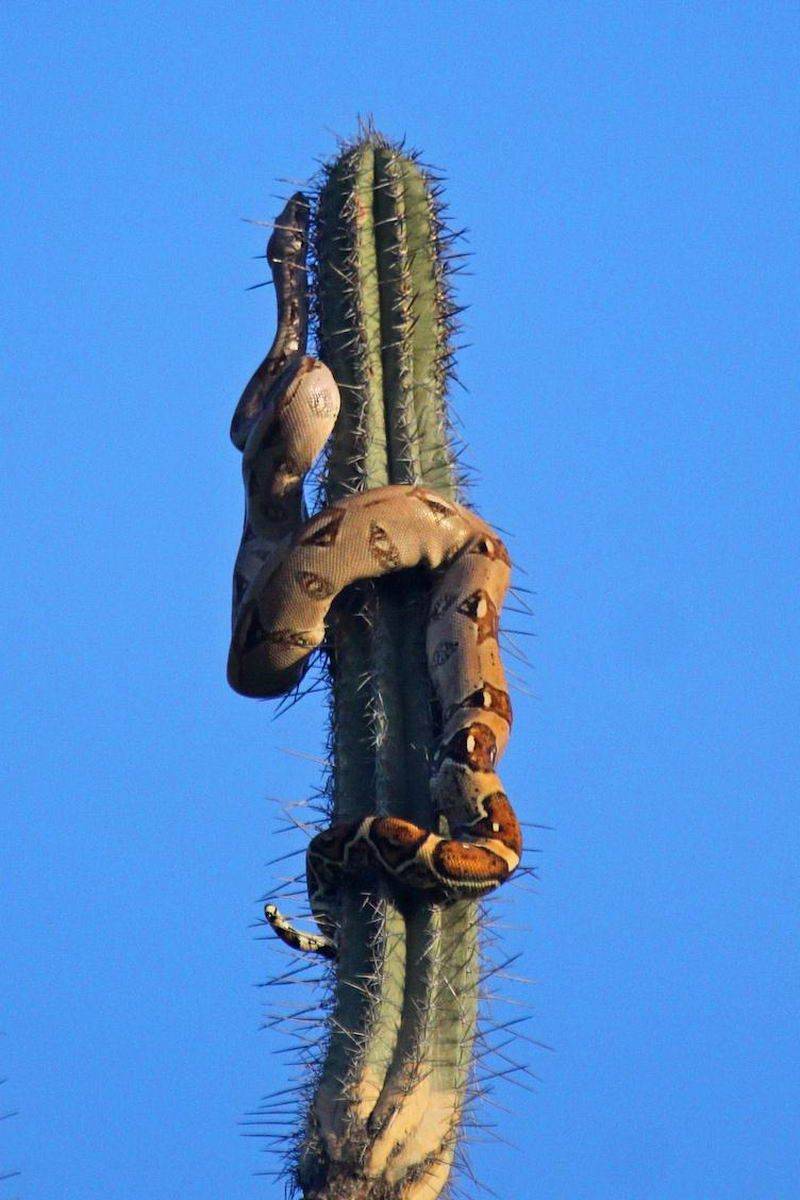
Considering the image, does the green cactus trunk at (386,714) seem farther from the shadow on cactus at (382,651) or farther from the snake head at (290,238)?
the snake head at (290,238)

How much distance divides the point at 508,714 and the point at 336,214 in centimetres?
309

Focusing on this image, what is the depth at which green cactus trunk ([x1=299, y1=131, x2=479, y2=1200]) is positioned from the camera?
936 cm

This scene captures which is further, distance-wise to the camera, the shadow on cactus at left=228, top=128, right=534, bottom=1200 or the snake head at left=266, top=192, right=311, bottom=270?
the snake head at left=266, top=192, right=311, bottom=270

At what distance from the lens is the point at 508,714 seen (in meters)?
11.5

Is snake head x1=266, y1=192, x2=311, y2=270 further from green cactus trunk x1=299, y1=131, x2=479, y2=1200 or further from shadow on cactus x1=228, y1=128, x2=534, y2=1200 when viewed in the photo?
green cactus trunk x1=299, y1=131, x2=479, y2=1200

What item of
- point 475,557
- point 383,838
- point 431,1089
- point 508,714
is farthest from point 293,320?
point 431,1089

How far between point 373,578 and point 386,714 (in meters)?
1.35

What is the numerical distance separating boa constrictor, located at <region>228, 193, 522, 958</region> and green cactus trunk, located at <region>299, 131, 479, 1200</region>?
13 centimetres

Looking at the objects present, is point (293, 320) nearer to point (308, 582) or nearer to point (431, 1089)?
point (308, 582)

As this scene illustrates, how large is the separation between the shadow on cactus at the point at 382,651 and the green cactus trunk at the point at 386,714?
0.04ft

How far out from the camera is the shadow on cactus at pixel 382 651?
31.1 feet

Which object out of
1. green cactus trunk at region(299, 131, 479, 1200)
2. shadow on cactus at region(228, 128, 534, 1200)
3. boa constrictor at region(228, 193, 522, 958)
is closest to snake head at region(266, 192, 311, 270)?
shadow on cactus at region(228, 128, 534, 1200)

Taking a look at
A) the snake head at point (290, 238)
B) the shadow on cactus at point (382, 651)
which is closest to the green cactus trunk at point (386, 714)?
the shadow on cactus at point (382, 651)

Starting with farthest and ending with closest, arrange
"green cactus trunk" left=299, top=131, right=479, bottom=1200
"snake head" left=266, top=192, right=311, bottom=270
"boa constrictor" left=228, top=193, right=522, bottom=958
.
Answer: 1. "snake head" left=266, top=192, right=311, bottom=270
2. "boa constrictor" left=228, top=193, right=522, bottom=958
3. "green cactus trunk" left=299, top=131, right=479, bottom=1200
